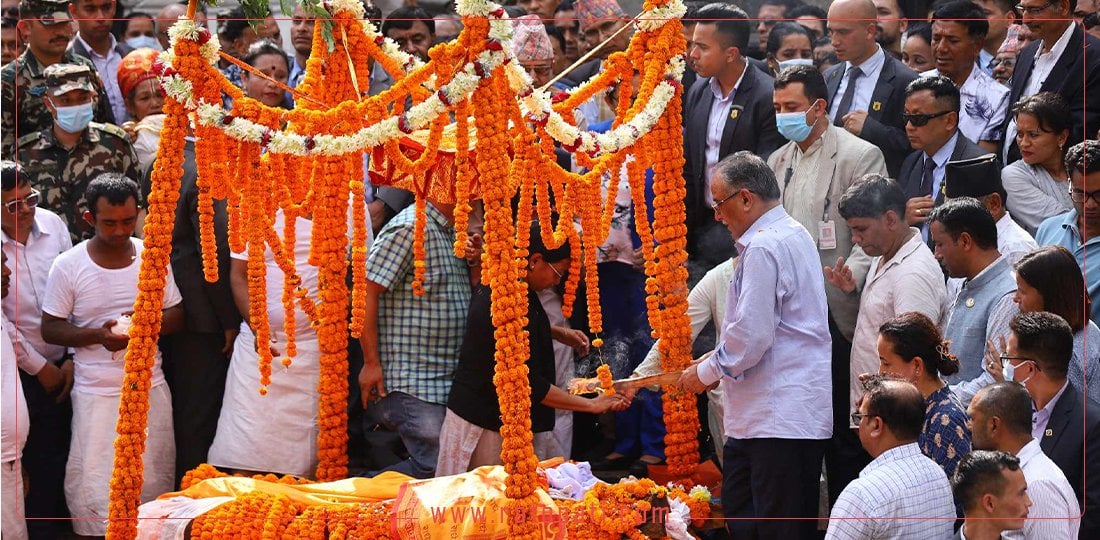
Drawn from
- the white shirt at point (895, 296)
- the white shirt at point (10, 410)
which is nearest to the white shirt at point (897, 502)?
the white shirt at point (895, 296)

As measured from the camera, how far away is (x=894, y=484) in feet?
13.8

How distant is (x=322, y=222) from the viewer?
5.36 meters

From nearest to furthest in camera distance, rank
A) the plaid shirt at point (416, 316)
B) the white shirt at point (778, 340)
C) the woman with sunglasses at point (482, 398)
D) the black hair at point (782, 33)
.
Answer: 1. the white shirt at point (778, 340)
2. the woman with sunglasses at point (482, 398)
3. the plaid shirt at point (416, 316)
4. the black hair at point (782, 33)

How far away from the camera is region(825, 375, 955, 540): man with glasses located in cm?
419

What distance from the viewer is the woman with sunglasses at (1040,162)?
577 centimetres

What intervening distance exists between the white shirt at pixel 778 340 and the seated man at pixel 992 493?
0.94 meters

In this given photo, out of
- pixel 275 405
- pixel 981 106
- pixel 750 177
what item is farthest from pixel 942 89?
pixel 275 405

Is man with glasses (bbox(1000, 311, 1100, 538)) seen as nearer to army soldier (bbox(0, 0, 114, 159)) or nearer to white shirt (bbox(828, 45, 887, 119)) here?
white shirt (bbox(828, 45, 887, 119))

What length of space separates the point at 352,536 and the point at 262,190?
4.90 feet

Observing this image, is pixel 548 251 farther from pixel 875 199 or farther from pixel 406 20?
pixel 406 20

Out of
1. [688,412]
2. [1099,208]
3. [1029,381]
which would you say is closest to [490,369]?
[688,412]

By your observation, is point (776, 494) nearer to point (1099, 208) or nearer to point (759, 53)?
point (1099, 208)

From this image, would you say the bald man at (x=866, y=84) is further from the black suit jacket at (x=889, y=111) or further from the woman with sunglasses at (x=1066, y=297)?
the woman with sunglasses at (x=1066, y=297)

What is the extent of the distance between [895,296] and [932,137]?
1.06 metres
